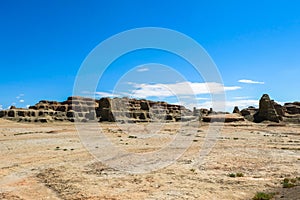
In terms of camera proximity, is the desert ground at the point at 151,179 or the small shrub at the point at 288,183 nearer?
the desert ground at the point at 151,179

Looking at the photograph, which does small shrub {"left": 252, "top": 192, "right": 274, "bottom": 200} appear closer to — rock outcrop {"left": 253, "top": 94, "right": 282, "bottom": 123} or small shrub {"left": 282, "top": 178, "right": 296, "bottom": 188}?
small shrub {"left": 282, "top": 178, "right": 296, "bottom": 188}

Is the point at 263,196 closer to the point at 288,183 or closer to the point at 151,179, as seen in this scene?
the point at 288,183

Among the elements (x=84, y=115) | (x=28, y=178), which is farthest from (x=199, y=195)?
(x=84, y=115)

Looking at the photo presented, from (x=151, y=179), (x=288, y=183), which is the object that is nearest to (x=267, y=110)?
(x=288, y=183)

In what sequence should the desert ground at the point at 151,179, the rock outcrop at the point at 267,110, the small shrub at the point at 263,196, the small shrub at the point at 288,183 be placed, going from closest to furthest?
the small shrub at the point at 263,196 < the desert ground at the point at 151,179 < the small shrub at the point at 288,183 < the rock outcrop at the point at 267,110

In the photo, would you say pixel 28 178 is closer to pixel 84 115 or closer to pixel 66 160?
pixel 66 160

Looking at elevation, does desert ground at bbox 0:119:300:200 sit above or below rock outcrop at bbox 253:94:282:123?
below

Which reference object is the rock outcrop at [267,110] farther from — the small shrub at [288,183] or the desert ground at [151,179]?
the small shrub at [288,183]

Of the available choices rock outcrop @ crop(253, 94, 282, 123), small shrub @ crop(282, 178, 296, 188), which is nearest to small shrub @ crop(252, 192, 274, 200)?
small shrub @ crop(282, 178, 296, 188)

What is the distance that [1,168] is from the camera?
69.9 ft

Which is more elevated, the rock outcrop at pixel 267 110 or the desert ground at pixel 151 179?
the rock outcrop at pixel 267 110

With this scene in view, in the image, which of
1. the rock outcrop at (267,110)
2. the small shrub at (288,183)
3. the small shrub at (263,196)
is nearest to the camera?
the small shrub at (263,196)

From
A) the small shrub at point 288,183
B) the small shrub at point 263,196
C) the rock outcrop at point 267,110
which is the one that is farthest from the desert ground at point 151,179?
the rock outcrop at point 267,110

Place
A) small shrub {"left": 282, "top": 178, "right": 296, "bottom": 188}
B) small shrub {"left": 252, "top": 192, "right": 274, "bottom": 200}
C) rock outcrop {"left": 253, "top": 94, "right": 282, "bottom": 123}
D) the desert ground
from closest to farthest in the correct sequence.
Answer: small shrub {"left": 252, "top": 192, "right": 274, "bottom": 200} < the desert ground < small shrub {"left": 282, "top": 178, "right": 296, "bottom": 188} < rock outcrop {"left": 253, "top": 94, "right": 282, "bottom": 123}
